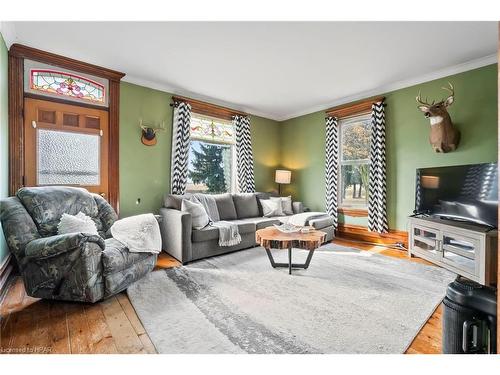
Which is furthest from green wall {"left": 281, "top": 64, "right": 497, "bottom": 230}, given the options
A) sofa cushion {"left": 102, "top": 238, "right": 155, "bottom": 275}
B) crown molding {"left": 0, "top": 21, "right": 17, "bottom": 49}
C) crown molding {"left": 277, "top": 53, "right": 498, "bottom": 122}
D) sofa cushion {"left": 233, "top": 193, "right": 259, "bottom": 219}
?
crown molding {"left": 0, "top": 21, "right": 17, "bottom": 49}

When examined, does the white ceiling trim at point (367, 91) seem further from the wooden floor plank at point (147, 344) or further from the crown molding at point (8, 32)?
the wooden floor plank at point (147, 344)

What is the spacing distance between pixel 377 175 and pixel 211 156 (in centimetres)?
301

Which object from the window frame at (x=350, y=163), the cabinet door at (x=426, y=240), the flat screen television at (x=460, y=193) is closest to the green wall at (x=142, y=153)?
the window frame at (x=350, y=163)

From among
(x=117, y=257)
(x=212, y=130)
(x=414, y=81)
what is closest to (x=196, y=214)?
(x=117, y=257)

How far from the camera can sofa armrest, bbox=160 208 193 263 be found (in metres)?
2.91

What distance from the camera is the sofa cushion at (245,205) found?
4.23m

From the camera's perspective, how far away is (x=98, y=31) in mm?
2391

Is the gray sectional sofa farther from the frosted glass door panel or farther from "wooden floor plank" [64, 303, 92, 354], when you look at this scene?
"wooden floor plank" [64, 303, 92, 354]

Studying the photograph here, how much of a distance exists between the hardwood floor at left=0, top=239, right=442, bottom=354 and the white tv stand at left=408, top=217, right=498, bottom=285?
3.12ft

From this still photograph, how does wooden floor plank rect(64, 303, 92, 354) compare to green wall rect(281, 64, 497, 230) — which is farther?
green wall rect(281, 64, 497, 230)

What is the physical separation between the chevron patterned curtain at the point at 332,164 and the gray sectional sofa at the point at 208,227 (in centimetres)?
45
